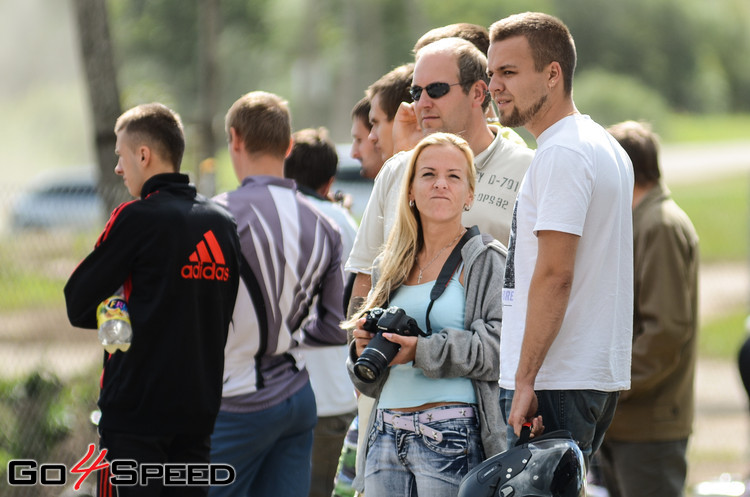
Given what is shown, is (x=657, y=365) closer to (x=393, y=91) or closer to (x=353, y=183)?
(x=393, y=91)

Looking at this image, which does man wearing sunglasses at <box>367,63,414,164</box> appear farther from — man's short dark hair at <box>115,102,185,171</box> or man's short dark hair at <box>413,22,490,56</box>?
man's short dark hair at <box>115,102,185,171</box>

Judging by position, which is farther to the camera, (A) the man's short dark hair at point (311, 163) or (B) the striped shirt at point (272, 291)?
(A) the man's short dark hair at point (311, 163)

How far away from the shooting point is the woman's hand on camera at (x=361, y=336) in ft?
11.9

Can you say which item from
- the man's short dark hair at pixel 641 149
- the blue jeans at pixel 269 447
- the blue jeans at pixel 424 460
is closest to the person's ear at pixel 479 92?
the man's short dark hair at pixel 641 149

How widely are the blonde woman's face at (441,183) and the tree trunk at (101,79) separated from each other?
5285 mm

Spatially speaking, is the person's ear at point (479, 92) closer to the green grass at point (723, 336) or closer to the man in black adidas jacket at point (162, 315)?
the man in black adidas jacket at point (162, 315)

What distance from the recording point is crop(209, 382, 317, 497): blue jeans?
14.6ft

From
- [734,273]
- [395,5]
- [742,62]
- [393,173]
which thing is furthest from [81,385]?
[742,62]

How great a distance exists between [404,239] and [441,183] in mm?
250

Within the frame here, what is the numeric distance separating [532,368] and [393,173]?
1.19 meters

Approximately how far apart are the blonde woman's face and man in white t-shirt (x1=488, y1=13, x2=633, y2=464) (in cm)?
37

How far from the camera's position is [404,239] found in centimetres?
384

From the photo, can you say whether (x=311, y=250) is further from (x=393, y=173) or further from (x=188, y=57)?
(x=188, y=57)

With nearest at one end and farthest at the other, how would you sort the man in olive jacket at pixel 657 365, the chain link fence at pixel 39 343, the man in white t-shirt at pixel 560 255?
the man in white t-shirt at pixel 560 255
the man in olive jacket at pixel 657 365
the chain link fence at pixel 39 343
